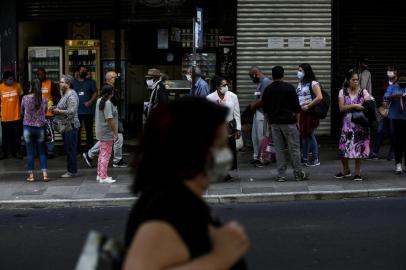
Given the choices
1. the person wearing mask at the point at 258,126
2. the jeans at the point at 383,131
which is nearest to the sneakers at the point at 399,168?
the jeans at the point at 383,131

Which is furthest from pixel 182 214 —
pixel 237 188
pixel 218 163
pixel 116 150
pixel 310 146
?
pixel 116 150

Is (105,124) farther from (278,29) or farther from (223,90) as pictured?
(278,29)

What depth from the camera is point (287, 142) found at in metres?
11.9

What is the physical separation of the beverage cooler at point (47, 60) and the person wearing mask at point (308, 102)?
5.81m

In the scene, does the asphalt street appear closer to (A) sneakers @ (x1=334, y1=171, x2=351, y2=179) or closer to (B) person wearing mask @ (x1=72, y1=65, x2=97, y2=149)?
(A) sneakers @ (x1=334, y1=171, x2=351, y2=179)

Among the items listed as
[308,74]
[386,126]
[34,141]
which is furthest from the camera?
[386,126]

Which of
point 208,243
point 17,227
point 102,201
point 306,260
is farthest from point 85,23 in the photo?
point 208,243

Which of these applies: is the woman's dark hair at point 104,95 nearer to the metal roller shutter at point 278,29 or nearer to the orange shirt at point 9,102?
the orange shirt at point 9,102

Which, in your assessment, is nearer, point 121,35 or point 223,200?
point 223,200

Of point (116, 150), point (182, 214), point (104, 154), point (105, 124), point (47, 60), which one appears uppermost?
point (47, 60)

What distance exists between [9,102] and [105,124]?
3620mm

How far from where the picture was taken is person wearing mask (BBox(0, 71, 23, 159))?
14.8m

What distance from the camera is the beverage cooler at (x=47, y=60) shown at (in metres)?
16.5

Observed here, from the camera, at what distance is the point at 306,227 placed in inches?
340
